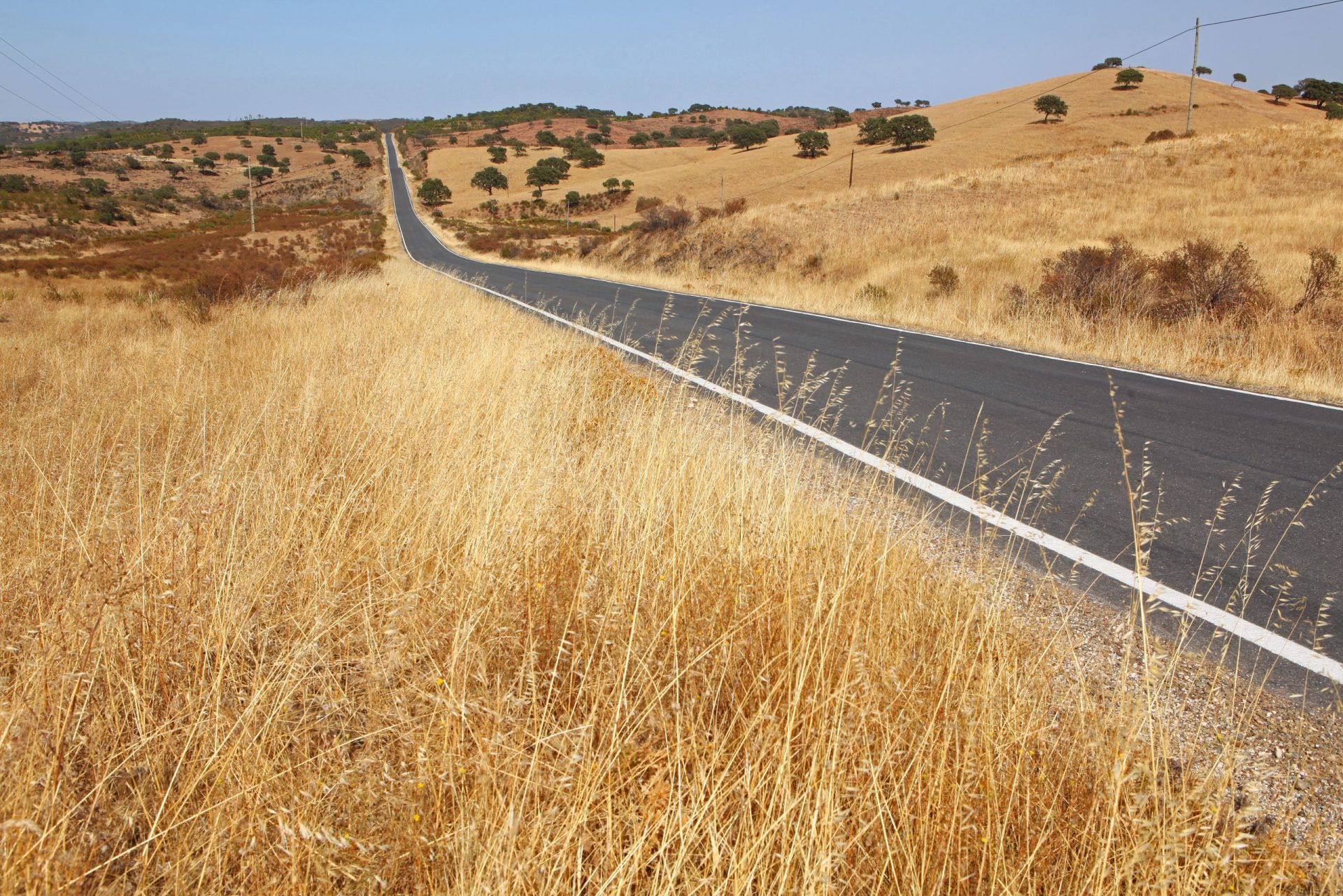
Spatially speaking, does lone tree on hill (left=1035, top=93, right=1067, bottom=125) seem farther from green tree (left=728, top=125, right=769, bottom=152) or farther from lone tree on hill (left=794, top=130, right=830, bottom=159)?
green tree (left=728, top=125, right=769, bottom=152)

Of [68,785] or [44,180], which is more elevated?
[44,180]

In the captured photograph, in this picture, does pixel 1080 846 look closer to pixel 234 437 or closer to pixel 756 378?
pixel 234 437

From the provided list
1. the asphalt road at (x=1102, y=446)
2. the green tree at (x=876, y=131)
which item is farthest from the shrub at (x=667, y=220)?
the green tree at (x=876, y=131)

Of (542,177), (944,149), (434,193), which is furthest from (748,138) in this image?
(434,193)

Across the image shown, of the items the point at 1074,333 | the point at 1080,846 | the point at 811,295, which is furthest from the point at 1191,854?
the point at 811,295

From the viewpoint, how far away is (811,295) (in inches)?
705

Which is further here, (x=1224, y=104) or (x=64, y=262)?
(x=1224, y=104)

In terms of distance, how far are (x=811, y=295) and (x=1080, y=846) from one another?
662 inches

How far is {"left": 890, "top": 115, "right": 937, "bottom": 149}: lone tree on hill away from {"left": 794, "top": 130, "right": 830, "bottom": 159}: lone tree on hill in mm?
5622

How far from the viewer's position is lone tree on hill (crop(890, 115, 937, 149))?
5875cm

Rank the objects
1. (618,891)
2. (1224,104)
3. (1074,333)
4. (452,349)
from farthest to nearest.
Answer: (1224,104) → (1074,333) → (452,349) → (618,891)

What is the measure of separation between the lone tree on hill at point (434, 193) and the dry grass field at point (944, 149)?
1256 millimetres

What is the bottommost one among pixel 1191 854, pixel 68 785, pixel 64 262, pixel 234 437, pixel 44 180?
pixel 1191 854

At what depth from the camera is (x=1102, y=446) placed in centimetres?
600
